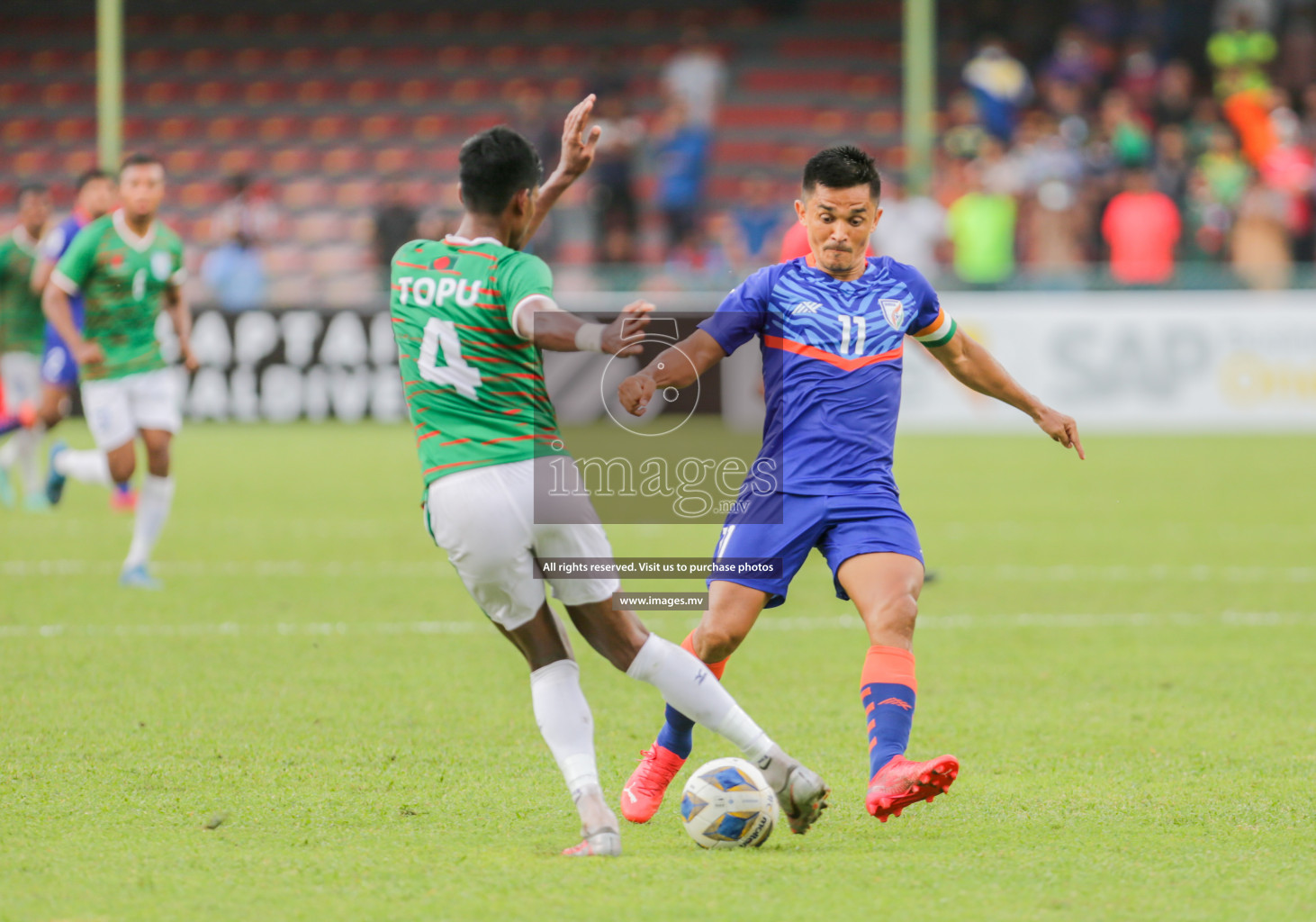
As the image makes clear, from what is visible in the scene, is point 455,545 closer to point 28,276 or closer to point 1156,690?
point 1156,690

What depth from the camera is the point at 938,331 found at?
16.8 ft

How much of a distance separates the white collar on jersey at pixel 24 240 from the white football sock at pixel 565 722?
9748 mm

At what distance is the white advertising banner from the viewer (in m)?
17.6

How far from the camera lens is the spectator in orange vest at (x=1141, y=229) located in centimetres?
1845

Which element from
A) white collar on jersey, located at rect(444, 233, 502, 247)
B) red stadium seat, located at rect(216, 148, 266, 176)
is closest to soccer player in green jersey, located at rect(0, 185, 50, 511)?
white collar on jersey, located at rect(444, 233, 502, 247)

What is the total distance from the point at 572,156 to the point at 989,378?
1518 millimetres

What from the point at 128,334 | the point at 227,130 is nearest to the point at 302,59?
the point at 227,130

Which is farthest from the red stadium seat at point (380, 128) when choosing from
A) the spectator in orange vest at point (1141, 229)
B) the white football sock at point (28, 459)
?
the white football sock at point (28, 459)

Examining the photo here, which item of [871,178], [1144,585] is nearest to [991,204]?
[1144,585]

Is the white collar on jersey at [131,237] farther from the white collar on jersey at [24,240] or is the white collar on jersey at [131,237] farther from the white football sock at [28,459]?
the white football sock at [28,459]

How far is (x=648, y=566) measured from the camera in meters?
10.3

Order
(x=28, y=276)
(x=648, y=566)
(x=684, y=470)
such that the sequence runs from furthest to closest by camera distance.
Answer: (x=684, y=470) → (x=28, y=276) → (x=648, y=566)

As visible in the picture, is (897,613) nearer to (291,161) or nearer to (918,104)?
(918,104)

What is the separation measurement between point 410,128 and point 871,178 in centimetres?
2311
